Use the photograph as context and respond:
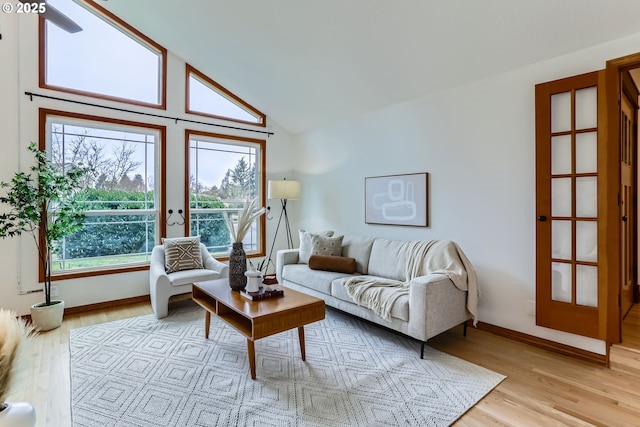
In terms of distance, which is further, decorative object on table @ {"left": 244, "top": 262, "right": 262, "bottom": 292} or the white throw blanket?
the white throw blanket

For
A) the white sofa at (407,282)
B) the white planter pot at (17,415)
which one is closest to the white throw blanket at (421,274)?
the white sofa at (407,282)

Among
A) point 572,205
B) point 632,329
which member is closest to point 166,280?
point 572,205

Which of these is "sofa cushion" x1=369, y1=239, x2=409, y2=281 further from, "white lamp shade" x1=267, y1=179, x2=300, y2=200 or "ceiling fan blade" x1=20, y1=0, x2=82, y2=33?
"ceiling fan blade" x1=20, y1=0, x2=82, y2=33

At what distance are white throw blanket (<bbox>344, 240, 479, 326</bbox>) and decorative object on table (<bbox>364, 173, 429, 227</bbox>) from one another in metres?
0.55

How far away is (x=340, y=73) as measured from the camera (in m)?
3.75

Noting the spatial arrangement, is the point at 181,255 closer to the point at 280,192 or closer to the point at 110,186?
the point at 110,186

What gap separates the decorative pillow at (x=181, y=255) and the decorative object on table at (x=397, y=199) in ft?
7.33

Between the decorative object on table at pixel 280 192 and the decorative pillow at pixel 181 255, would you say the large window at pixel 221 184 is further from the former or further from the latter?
the decorative pillow at pixel 181 255

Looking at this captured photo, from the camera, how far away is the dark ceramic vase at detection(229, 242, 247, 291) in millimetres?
2791

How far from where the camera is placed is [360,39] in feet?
10.4

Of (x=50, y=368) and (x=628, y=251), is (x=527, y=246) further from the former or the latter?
(x=50, y=368)

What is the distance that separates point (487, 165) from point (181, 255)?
11.5 ft

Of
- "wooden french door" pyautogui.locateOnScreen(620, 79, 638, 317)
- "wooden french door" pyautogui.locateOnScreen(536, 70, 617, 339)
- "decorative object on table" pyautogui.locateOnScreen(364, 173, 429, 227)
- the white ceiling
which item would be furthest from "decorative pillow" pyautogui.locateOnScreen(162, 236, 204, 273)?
"wooden french door" pyautogui.locateOnScreen(620, 79, 638, 317)

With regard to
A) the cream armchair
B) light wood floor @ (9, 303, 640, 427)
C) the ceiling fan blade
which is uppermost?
the ceiling fan blade
